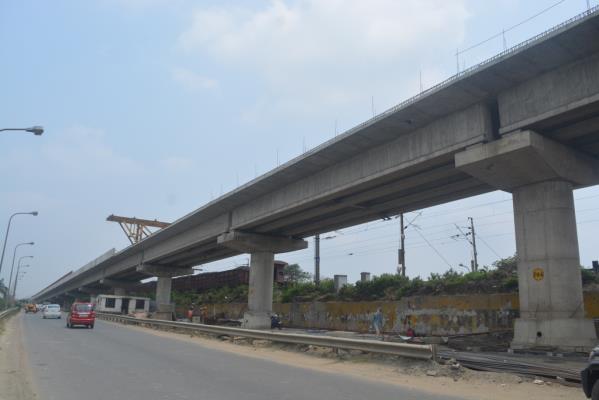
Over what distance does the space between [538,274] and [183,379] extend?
43.1 ft

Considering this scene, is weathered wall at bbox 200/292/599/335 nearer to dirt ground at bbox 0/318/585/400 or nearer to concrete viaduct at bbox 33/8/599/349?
concrete viaduct at bbox 33/8/599/349

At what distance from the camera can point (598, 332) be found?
63.8ft

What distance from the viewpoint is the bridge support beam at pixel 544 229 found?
1677 cm

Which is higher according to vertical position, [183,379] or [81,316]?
[81,316]

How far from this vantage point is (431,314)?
28.3m

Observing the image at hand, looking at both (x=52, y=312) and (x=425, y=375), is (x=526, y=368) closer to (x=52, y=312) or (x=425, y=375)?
(x=425, y=375)

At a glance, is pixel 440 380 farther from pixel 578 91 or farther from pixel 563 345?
pixel 578 91

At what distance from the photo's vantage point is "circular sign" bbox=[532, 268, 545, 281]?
58.0ft

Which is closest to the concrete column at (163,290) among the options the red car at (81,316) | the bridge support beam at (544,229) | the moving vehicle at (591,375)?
the red car at (81,316)

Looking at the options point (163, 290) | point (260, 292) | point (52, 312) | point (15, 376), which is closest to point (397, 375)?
point (15, 376)

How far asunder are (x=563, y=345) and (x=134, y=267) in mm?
57779

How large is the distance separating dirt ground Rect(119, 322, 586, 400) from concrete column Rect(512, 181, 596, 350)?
259 inches

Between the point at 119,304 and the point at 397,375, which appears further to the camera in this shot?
the point at 119,304

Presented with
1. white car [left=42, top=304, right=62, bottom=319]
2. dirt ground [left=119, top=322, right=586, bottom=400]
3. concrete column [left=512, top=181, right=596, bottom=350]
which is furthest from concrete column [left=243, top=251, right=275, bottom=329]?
white car [left=42, top=304, right=62, bottom=319]
